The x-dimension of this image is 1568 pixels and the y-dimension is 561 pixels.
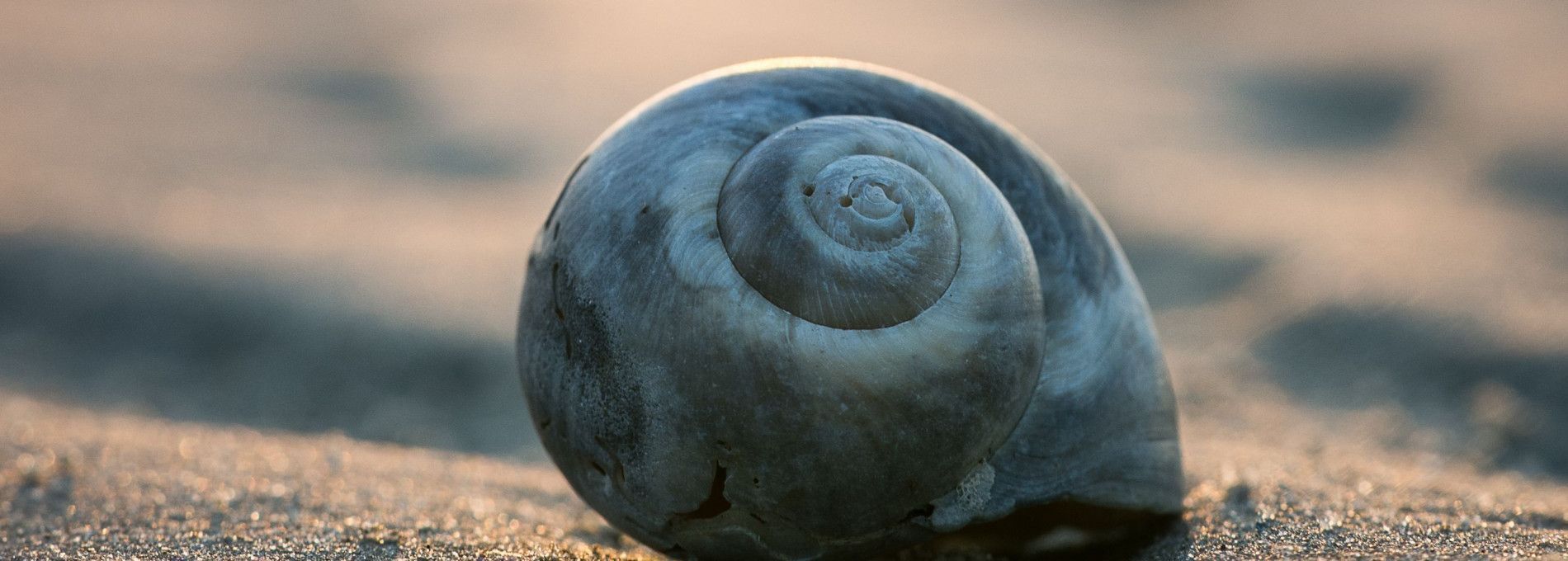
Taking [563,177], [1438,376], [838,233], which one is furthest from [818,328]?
[563,177]

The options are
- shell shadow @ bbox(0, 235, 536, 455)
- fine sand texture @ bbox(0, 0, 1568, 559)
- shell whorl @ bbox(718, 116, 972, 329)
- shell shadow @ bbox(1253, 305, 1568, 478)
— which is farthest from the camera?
shell shadow @ bbox(0, 235, 536, 455)

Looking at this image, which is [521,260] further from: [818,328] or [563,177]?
[818,328]

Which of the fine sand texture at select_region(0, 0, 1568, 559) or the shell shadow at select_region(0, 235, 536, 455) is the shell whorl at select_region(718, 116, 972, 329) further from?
the shell shadow at select_region(0, 235, 536, 455)

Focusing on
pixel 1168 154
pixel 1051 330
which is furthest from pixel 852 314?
pixel 1168 154

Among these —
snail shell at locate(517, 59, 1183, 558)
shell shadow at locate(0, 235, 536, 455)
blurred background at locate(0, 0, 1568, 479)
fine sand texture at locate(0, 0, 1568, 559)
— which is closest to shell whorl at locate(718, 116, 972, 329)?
snail shell at locate(517, 59, 1183, 558)

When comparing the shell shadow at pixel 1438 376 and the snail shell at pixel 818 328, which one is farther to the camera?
the shell shadow at pixel 1438 376

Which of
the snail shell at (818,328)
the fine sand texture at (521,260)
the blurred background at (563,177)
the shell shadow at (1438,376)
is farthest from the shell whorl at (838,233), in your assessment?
the shell shadow at (1438,376)

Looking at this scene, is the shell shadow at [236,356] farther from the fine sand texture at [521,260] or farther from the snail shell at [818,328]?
the snail shell at [818,328]
